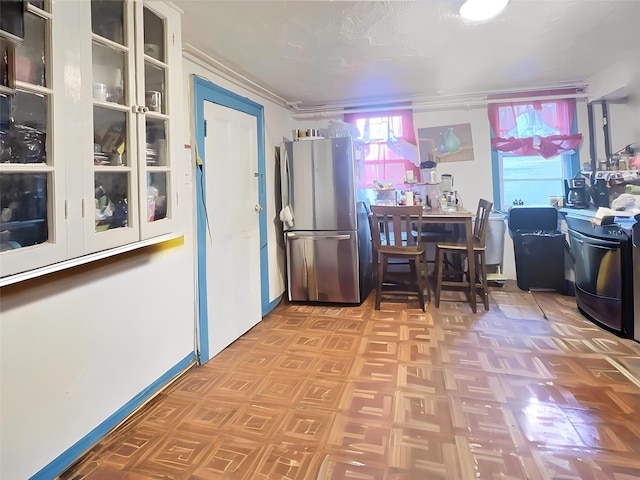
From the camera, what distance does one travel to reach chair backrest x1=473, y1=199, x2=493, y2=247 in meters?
3.40

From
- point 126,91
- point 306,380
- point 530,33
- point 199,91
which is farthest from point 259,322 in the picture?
point 530,33

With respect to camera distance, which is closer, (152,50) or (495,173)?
(152,50)

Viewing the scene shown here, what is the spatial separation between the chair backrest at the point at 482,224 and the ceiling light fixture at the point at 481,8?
172cm

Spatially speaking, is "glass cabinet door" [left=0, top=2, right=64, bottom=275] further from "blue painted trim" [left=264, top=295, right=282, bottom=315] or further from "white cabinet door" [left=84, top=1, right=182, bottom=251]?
"blue painted trim" [left=264, top=295, right=282, bottom=315]

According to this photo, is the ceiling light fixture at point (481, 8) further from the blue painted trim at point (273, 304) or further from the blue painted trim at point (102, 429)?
the blue painted trim at point (273, 304)

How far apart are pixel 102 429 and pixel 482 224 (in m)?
3.36

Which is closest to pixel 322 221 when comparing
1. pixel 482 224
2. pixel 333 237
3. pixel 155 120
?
pixel 333 237

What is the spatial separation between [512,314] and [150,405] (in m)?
3.05

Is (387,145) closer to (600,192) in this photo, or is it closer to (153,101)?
(600,192)

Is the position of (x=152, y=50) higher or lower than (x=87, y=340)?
higher

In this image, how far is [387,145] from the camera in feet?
14.8

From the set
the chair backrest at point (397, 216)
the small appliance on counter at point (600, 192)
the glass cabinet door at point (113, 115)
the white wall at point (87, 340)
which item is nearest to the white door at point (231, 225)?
the white wall at point (87, 340)

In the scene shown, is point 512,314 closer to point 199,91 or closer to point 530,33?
point 530,33

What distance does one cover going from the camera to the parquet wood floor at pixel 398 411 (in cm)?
158
